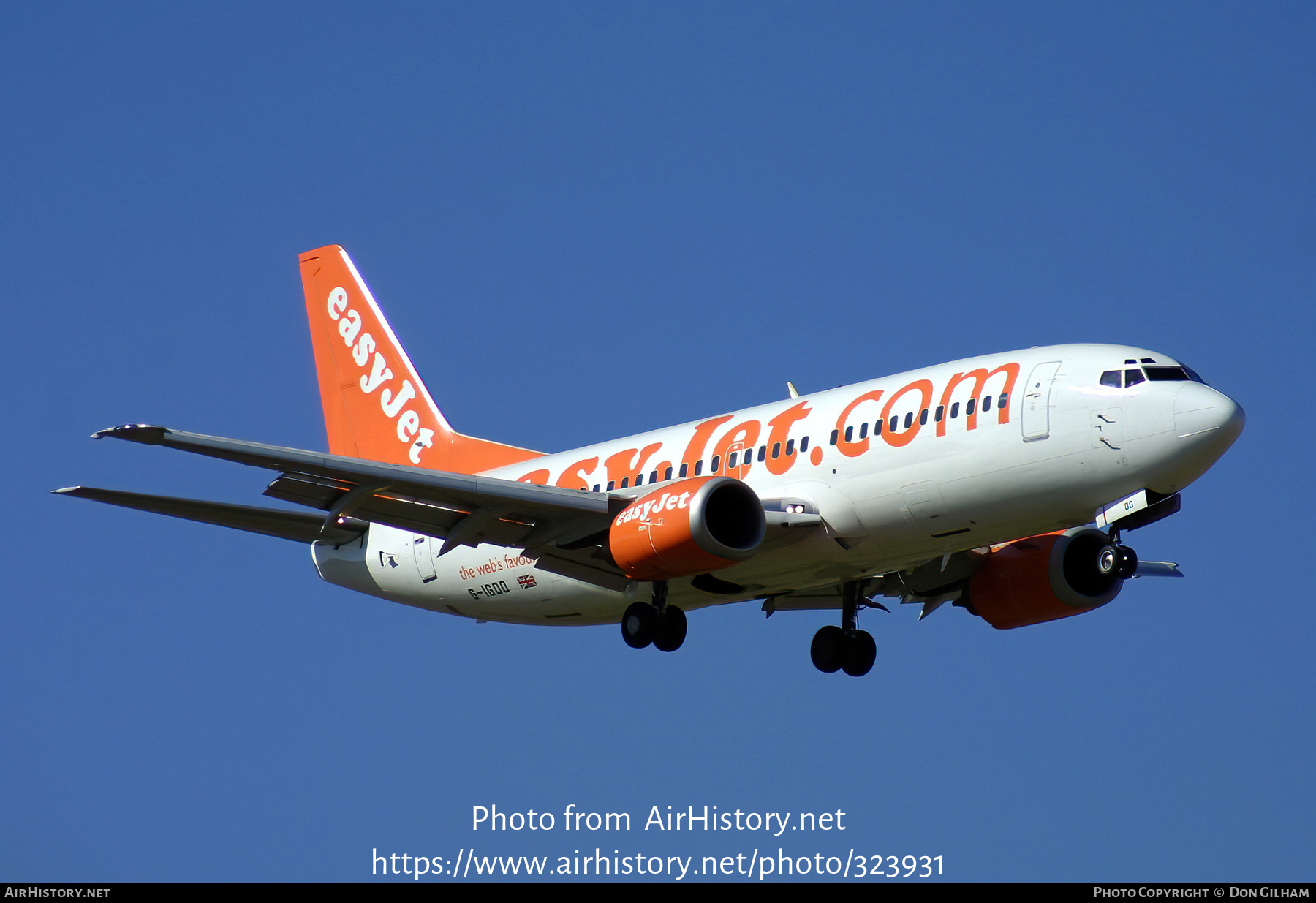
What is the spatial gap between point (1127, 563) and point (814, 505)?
207 inches

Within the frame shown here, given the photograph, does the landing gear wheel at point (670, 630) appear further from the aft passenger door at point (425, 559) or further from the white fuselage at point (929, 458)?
the aft passenger door at point (425, 559)

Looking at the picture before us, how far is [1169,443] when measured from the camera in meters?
25.4

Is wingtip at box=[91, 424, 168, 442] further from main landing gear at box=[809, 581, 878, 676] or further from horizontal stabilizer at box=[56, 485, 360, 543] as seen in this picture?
main landing gear at box=[809, 581, 878, 676]

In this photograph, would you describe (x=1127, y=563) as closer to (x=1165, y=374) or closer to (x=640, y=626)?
(x=1165, y=374)

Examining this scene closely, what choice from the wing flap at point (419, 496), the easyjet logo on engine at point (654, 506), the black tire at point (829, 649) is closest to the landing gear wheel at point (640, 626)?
the wing flap at point (419, 496)

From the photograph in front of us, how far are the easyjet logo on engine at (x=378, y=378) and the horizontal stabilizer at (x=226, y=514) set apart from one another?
6.88m

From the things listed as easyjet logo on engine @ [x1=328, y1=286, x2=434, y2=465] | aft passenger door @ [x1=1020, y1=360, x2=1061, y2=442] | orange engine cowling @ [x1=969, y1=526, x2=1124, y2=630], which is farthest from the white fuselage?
easyjet logo on engine @ [x1=328, y1=286, x2=434, y2=465]

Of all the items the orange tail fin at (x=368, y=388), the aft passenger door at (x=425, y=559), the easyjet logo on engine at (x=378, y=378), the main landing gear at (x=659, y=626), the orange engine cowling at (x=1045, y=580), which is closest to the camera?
the main landing gear at (x=659, y=626)

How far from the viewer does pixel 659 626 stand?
30141 millimetres

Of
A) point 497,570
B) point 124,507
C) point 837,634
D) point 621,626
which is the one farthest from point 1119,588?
point 124,507

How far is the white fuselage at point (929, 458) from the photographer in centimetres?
2578

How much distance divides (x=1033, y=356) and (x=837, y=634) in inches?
336

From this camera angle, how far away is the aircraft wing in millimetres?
26406

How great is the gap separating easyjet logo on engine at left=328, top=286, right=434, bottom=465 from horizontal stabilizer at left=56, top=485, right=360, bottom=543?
688 cm
